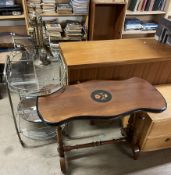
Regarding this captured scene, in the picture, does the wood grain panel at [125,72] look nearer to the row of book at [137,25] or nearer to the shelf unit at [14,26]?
the row of book at [137,25]

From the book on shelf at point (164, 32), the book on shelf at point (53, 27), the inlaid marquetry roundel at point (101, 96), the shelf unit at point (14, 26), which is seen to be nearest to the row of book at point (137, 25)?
the book on shelf at point (164, 32)

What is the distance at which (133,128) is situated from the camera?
157cm

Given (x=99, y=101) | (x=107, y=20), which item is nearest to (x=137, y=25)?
(x=107, y=20)

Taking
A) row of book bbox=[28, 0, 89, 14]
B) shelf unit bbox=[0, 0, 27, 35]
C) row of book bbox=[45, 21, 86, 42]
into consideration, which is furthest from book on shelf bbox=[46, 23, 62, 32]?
shelf unit bbox=[0, 0, 27, 35]

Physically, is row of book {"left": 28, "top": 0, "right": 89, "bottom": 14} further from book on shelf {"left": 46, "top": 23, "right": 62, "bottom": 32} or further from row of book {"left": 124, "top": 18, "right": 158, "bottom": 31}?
row of book {"left": 124, "top": 18, "right": 158, "bottom": 31}

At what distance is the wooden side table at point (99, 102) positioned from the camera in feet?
3.42

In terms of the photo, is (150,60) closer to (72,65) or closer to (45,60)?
(72,65)

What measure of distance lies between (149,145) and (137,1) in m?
1.60

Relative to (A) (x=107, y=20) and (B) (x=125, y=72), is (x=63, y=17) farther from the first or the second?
(B) (x=125, y=72)

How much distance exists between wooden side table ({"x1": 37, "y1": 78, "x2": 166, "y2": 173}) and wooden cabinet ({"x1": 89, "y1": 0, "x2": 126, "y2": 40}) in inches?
43.8

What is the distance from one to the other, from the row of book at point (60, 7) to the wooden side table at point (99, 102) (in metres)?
1.04

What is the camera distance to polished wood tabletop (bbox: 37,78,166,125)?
1.04 metres

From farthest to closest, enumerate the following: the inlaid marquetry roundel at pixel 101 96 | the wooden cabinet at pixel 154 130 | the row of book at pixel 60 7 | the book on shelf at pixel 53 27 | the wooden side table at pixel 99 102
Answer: the book on shelf at pixel 53 27 → the row of book at pixel 60 7 → the wooden cabinet at pixel 154 130 → the inlaid marquetry roundel at pixel 101 96 → the wooden side table at pixel 99 102

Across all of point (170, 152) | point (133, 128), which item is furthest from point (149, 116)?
point (170, 152)
